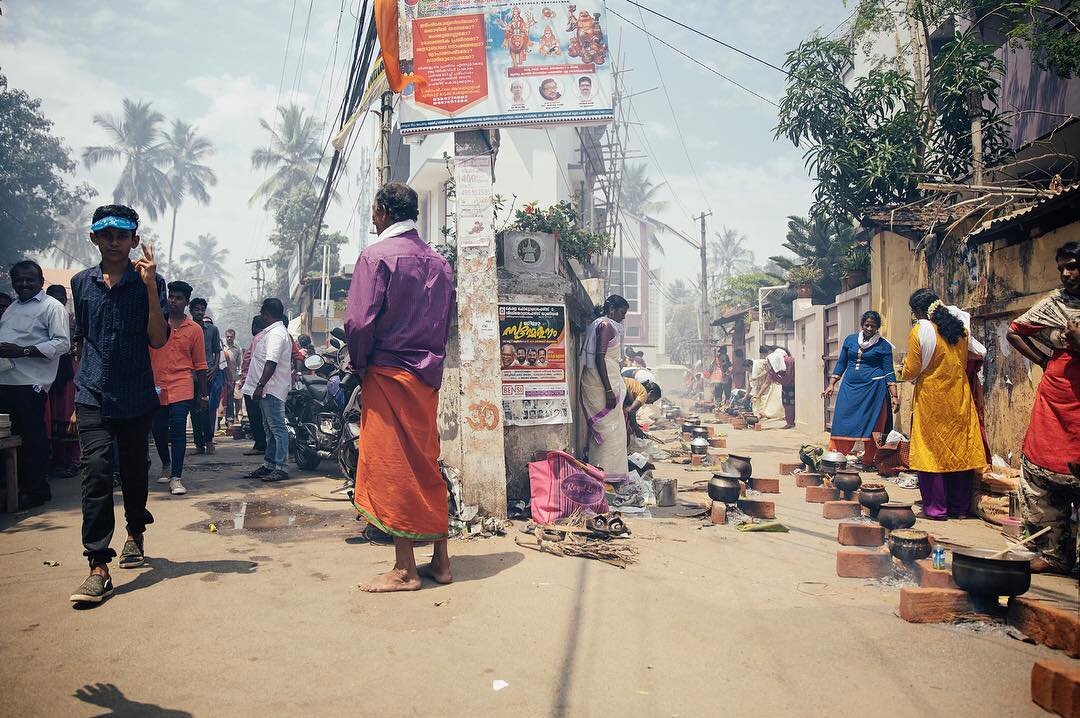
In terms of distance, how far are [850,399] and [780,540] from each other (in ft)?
13.0

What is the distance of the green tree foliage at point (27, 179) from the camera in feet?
75.2

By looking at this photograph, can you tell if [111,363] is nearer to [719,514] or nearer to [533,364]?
[533,364]

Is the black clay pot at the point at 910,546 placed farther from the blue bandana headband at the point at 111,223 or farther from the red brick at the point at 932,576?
the blue bandana headband at the point at 111,223

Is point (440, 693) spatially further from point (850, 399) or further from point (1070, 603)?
point (850, 399)

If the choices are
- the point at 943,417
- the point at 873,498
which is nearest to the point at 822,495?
the point at 943,417

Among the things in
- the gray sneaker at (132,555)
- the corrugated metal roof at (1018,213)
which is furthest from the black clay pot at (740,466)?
the gray sneaker at (132,555)

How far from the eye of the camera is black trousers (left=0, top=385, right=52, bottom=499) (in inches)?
211

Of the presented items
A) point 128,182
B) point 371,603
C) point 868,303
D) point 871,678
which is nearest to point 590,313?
point 371,603

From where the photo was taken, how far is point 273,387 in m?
7.03

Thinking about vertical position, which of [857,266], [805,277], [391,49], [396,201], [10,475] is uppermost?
[391,49]

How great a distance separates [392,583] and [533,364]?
254 centimetres

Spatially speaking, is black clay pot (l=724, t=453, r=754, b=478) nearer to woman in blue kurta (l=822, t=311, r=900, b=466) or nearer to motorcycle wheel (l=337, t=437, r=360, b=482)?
woman in blue kurta (l=822, t=311, r=900, b=466)

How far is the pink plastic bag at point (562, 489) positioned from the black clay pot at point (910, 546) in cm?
209

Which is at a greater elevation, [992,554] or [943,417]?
[943,417]
